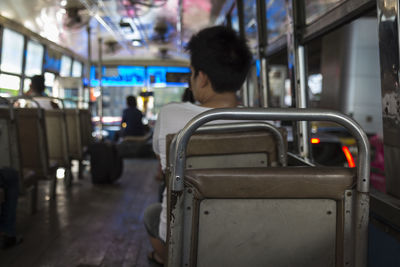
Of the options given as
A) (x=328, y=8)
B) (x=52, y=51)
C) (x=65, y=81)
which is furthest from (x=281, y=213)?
(x=52, y=51)

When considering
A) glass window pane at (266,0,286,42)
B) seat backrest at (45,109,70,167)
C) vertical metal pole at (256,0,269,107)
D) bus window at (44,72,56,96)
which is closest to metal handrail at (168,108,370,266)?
glass window pane at (266,0,286,42)

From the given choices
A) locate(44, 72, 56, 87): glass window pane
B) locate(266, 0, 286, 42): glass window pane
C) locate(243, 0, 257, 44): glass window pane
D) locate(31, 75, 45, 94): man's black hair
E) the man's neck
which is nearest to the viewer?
the man's neck

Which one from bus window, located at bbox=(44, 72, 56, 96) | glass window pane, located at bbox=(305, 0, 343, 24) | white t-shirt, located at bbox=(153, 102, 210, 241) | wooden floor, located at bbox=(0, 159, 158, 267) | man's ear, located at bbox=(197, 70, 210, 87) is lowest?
wooden floor, located at bbox=(0, 159, 158, 267)

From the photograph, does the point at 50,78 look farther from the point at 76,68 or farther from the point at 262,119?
the point at 262,119

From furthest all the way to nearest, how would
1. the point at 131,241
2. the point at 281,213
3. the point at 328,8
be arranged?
the point at 131,241, the point at 328,8, the point at 281,213

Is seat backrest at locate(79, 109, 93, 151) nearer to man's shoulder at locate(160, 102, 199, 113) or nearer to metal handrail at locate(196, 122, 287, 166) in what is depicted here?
man's shoulder at locate(160, 102, 199, 113)

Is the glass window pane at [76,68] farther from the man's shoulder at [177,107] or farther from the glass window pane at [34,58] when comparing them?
the man's shoulder at [177,107]

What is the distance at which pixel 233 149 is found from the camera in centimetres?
152

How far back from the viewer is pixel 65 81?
854cm

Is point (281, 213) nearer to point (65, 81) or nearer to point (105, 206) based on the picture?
point (105, 206)

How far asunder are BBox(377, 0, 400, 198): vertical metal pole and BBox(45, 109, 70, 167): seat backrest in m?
3.77

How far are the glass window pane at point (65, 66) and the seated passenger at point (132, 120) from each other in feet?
10.5

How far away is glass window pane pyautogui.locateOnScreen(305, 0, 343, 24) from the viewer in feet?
6.88

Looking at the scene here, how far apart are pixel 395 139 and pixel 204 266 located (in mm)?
933
